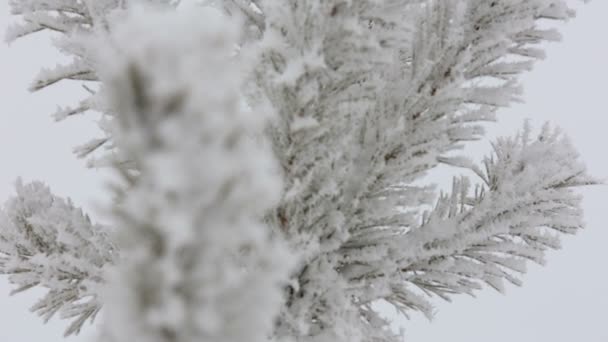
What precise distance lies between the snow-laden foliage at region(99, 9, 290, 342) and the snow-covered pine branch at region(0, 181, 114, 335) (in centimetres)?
148

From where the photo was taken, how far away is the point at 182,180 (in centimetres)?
47

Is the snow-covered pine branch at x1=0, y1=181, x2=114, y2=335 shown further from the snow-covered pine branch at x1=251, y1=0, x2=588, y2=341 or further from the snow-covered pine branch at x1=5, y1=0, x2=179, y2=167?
the snow-covered pine branch at x1=251, y1=0, x2=588, y2=341

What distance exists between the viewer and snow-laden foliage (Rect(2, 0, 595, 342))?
1.57 ft

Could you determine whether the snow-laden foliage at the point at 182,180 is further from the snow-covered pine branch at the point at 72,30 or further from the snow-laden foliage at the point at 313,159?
the snow-covered pine branch at the point at 72,30

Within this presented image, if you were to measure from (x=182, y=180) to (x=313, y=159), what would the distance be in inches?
39.0

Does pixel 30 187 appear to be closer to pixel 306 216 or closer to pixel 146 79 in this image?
pixel 306 216

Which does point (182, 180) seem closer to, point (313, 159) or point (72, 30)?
point (313, 159)

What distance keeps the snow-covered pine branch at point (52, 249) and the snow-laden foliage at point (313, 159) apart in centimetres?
28

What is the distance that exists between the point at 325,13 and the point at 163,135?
1001mm

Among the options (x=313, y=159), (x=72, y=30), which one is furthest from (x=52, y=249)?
(x=313, y=159)

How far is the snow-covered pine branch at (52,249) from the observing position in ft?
6.48

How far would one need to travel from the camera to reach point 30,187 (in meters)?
2.21

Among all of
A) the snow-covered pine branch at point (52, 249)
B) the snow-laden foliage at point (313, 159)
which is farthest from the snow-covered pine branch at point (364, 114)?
the snow-covered pine branch at point (52, 249)

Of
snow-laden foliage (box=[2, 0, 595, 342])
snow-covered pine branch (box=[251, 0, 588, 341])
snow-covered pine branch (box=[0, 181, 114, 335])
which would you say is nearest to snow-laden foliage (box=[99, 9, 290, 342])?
snow-laden foliage (box=[2, 0, 595, 342])
